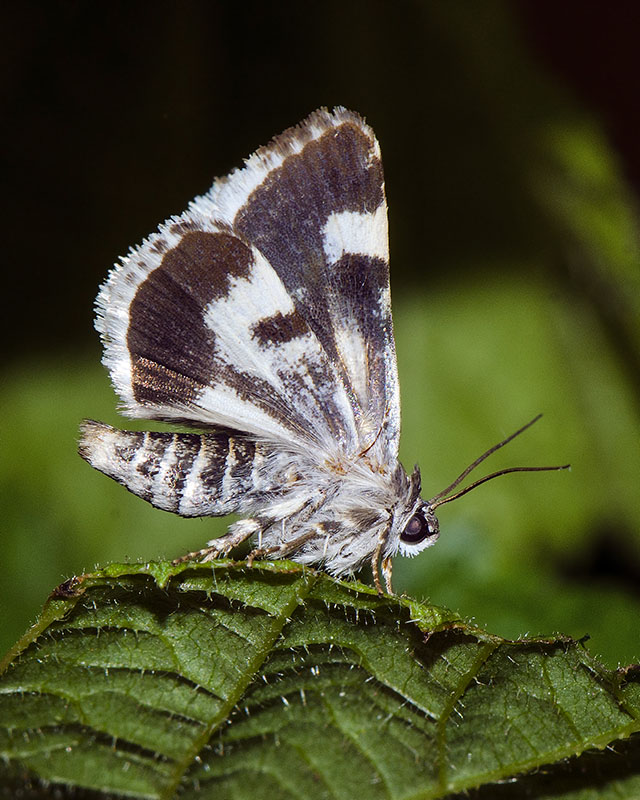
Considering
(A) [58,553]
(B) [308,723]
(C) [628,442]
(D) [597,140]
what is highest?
(D) [597,140]

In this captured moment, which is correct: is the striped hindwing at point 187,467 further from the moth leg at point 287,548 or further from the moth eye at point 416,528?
the moth eye at point 416,528

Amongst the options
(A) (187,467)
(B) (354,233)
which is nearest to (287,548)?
(A) (187,467)

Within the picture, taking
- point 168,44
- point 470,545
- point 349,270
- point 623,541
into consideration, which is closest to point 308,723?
point 349,270

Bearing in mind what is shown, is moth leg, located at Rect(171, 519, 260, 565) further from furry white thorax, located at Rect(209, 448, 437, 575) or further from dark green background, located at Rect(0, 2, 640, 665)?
dark green background, located at Rect(0, 2, 640, 665)

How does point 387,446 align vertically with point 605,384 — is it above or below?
below

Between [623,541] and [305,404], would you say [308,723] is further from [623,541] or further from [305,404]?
[623,541]

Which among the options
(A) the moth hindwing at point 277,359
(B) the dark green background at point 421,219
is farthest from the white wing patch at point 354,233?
(B) the dark green background at point 421,219

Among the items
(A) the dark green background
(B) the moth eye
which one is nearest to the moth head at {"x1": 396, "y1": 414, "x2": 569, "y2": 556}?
(B) the moth eye
